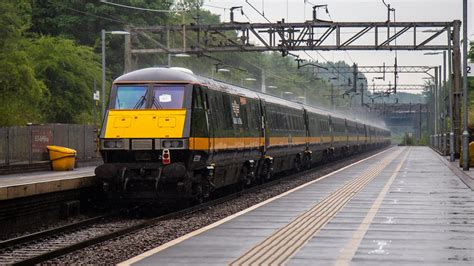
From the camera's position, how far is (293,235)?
14.5 meters

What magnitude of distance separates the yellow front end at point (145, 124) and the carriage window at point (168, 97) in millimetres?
194

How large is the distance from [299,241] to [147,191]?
21.8 ft

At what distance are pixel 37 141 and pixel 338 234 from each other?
87.8 ft

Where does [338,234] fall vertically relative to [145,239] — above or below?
above

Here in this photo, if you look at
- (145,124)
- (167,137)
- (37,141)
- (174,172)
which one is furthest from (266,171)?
(37,141)

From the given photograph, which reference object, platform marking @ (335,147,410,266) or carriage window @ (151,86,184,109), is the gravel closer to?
carriage window @ (151,86,184,109)

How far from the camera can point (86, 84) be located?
57406 millimetres

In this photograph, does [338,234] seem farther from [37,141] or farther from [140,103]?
[37,141]

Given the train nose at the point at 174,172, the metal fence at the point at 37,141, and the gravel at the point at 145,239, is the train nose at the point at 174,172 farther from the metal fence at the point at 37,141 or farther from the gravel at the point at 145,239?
the metal fence at the point at 37,141

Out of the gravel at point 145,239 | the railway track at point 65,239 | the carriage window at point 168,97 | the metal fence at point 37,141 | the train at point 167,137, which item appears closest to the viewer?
the gravel at point 145,239

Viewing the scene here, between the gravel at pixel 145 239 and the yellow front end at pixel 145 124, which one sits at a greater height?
the yellow front end at pixel 145 124

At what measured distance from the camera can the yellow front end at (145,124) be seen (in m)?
19.8

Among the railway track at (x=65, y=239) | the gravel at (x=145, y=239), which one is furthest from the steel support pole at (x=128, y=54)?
the railway track at (x=65, y=239)

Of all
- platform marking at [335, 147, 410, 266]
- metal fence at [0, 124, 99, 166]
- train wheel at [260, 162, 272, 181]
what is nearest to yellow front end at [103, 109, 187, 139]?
platform marking at [335, 147, 410, 266]
